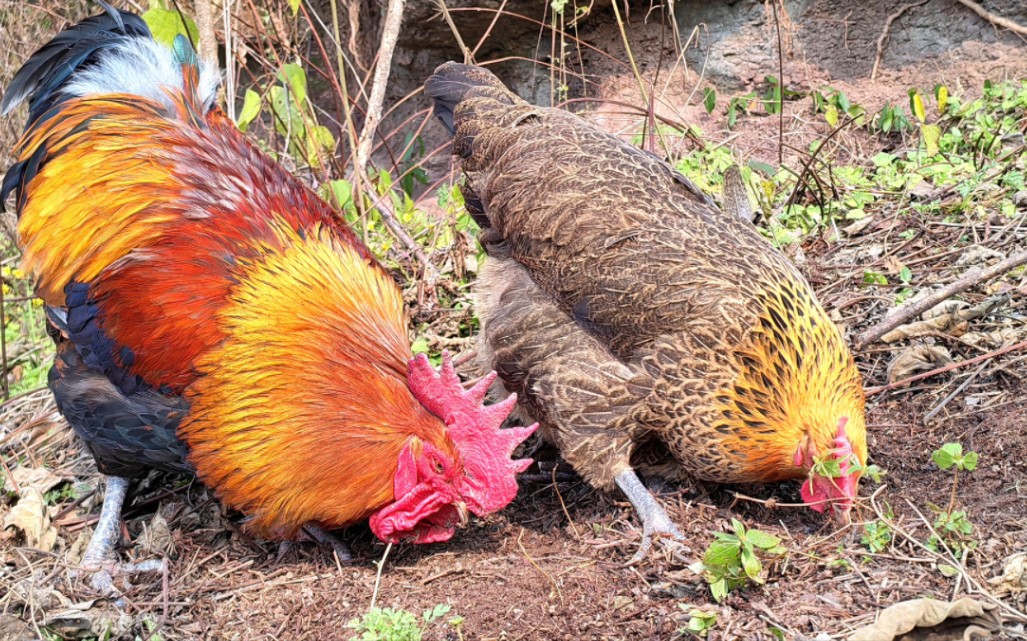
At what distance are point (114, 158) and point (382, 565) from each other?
7.06 ft

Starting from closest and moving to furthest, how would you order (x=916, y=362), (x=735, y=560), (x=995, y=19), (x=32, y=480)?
1. (x=735, y=560)
2. (x=916, y=362)
3. (x=32, y=480)
4. (x=995, y=19)

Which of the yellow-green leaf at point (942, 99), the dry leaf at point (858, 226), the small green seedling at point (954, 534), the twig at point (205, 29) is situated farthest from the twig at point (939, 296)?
the twig at point (205, 29)

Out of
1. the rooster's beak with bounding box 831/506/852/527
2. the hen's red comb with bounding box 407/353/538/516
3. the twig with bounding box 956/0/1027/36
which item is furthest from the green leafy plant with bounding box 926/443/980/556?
the twig with bounding box 956/0/1027/36

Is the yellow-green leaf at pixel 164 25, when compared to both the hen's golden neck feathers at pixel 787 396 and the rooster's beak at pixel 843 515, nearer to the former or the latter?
the hen's golden neck feathers at pixel 787 396

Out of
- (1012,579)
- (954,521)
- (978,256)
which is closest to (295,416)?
(954,521)

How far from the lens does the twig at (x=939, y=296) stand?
13.0 ft

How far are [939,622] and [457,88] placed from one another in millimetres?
3420

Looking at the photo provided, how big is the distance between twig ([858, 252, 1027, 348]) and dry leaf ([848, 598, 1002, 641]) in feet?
5.61

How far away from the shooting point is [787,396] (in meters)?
3.49

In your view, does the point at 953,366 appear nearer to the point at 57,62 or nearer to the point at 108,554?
the point at 108,554

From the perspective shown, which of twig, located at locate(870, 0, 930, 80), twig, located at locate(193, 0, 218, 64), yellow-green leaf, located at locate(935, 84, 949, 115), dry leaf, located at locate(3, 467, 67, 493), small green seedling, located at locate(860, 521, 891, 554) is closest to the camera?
small green seedling, located at locate(860, 521, 891, 554)

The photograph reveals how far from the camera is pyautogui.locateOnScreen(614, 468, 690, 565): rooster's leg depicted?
346 centimetres

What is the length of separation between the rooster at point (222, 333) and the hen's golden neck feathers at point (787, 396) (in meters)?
0.87

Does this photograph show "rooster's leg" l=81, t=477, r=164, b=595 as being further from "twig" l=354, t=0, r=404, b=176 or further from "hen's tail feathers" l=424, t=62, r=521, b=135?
"hen's tail feathers" l=424, t=62, r=521, b=135
